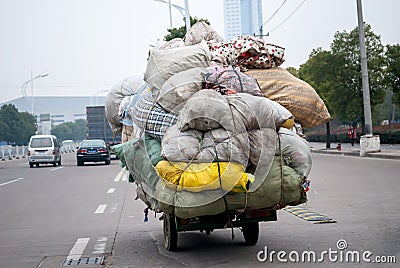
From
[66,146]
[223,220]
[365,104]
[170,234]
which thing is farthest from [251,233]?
[66,146]

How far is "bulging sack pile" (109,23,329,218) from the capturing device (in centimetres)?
628

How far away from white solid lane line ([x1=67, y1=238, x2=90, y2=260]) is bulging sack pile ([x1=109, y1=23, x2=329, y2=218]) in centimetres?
126

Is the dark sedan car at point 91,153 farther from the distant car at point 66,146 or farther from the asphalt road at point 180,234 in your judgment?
the distant car at point 66,146

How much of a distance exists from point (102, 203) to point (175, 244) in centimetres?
662

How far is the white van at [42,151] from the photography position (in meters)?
33.9

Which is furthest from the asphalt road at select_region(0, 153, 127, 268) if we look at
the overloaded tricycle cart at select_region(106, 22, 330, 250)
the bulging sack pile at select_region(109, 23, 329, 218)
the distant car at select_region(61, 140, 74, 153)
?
the distant car at select_region(61, 140, 74, 153)

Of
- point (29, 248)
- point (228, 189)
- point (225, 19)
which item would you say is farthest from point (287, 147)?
point (225, 19)

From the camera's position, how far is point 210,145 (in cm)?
634

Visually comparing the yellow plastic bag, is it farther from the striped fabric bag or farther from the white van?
the white van

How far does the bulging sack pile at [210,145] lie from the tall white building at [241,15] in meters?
33.7

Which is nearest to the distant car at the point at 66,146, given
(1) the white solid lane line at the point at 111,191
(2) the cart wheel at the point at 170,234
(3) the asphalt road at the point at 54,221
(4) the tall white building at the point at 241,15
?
(4) the tall white building at the point at 241,15

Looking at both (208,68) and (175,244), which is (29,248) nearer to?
(175,244)

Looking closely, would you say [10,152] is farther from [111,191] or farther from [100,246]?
[100,246]

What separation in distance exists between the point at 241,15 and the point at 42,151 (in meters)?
16.9
